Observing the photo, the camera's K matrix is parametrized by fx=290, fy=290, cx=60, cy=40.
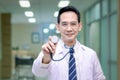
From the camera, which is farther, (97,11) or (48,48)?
(97,11)

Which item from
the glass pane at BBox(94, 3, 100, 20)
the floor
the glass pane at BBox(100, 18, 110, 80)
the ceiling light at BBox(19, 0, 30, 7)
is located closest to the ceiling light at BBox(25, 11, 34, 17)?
the ceiling light at BBox(19, 0, 30, 7)

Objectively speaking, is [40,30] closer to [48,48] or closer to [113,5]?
[113,5]

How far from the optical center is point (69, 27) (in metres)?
1.57

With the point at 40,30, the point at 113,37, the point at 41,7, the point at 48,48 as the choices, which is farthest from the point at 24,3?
the point at 48,48

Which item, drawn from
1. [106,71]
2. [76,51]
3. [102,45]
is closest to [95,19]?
[102,45]

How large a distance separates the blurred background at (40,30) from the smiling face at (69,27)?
3.22m

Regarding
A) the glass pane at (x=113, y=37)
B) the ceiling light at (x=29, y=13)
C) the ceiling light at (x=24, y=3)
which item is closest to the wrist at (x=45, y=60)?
the glass pane at (x=113, y=37)

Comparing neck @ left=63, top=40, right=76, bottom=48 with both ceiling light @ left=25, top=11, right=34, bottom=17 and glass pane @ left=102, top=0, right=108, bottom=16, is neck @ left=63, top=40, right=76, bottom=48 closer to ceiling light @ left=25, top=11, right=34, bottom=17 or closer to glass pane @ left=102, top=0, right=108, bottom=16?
glass pane @ left=102, top=0, right=108, bottom=16

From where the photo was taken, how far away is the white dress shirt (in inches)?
62.7

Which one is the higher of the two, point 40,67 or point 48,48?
point 48,48

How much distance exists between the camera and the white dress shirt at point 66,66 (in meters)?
1.59

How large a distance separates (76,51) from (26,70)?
8.17 metres

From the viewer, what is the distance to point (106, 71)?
6.12m

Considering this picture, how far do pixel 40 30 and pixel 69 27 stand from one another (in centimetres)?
641
